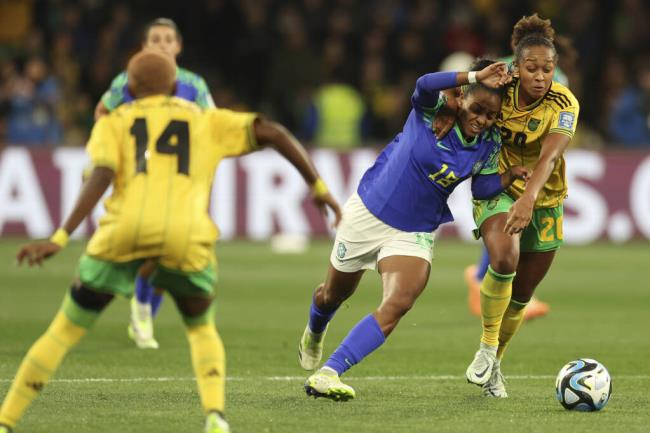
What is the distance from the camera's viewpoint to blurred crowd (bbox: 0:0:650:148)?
18906mm

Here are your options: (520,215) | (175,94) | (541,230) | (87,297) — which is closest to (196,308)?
(87,297)

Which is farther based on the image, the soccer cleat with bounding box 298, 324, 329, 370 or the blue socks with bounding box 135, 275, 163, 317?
the blue socks with bounding box 135, 275, 163, 317

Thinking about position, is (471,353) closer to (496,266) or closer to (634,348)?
(634,348)

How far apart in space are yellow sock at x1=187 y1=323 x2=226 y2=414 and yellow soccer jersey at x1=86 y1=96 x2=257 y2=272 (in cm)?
32

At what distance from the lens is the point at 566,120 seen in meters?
7.28

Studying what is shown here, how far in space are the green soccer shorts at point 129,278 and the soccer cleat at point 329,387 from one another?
1.23m

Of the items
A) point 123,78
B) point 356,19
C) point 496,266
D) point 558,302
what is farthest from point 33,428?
point 356,19

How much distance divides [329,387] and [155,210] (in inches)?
64.2

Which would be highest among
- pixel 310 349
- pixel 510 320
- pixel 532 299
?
pixel 510 320

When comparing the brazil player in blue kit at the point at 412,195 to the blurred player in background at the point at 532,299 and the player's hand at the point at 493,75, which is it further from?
the blurred player in background at the point at 532,299

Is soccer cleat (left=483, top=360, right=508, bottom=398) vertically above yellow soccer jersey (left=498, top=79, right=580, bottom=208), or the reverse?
yellow soccer jersey (left=498, top=79, right=580, bottom=208)

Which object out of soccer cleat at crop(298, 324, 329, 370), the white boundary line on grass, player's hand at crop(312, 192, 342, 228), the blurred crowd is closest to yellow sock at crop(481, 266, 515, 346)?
the white boundary line on grass

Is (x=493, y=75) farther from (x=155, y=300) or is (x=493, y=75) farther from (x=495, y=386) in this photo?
(x=155, y=300)

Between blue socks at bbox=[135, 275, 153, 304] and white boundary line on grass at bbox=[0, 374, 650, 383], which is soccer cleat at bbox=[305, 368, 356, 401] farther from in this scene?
blue socks at bbox=[135, 275, 153, 304]
